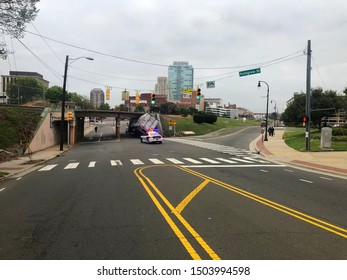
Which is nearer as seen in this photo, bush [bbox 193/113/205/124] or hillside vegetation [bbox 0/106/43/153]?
hillside vegetation [bbox 0/106/43/153]

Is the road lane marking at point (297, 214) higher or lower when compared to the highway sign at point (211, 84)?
lower

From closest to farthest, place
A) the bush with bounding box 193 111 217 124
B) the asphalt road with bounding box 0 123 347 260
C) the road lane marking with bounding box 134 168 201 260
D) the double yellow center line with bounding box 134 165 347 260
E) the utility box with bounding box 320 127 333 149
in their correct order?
the road lane marking with bounding box 134 168 201 260 → the asphalt road with bounding box 0 123 347 260 → the double yellow center line with bounding box 134 165 347 260 → the utility box with bounding box 320 127 333 149 → the bush with bounding box 193 111 217 124

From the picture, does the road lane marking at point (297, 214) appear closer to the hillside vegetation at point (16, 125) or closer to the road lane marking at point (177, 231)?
the road lane marking at point (177, 231)

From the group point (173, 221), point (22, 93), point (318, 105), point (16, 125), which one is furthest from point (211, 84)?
point (173, 221)

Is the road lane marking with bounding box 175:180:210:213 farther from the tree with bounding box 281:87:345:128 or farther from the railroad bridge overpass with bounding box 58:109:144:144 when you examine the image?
the tree with bounding box 281:87:345:128

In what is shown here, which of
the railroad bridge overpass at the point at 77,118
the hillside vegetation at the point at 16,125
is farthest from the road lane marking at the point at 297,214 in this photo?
the railroad bridge overpass at the point at 77,118

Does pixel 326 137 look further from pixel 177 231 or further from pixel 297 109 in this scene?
pixel 177 231

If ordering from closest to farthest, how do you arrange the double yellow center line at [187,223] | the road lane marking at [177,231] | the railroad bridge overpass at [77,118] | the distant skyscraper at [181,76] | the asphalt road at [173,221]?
1. the road lane marking at [177,231]
2. the asphalt road at [173,221]
3. the double yellow center line at [187,223]
4. the distant skyscraper at [181,76]
5. the railroad bridge overpass at [77,118]

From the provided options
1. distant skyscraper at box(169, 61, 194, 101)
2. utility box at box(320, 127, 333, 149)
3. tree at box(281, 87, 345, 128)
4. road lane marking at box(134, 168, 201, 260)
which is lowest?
road lane marking at box(134, 168, 201, 260)

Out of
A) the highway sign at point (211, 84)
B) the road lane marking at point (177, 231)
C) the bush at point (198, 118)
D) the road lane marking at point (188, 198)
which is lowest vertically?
the road lane marking at point (188, 198)

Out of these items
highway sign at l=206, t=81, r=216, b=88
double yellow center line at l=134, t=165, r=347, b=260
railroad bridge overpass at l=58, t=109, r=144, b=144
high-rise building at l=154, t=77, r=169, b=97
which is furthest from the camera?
high-rise building at l=154, t=77, r=169, b=97

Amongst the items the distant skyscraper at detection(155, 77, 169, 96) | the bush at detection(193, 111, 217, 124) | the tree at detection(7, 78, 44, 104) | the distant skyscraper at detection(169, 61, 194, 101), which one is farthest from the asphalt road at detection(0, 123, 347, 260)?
the bush at detection(193, 111, 217, 124)

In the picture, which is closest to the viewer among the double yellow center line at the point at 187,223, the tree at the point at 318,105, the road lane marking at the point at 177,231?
the road lane marking at the point at 177,231

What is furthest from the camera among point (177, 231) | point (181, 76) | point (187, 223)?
point (181, 76)
